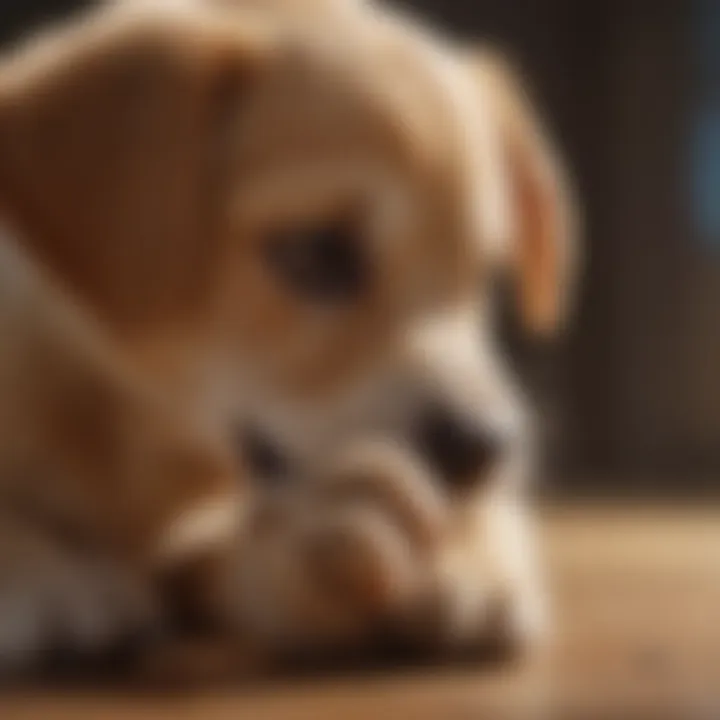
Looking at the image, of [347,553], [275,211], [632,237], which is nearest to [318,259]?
[275,211]

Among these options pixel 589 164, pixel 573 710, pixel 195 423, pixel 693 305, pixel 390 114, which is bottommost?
pixel 573 710

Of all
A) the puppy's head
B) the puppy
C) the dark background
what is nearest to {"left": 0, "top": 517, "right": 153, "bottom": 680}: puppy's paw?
the puppy

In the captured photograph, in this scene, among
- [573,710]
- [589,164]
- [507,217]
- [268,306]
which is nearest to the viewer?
[573,710]

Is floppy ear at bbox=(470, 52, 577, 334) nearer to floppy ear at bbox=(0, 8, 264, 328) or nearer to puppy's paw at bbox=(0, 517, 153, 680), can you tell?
floppy ear at bbox=(0, 8, 264, 328)

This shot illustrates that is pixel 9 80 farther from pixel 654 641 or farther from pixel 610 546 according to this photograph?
pixel 610 546

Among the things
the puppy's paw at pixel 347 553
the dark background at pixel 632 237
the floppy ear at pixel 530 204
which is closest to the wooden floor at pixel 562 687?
the puppy's paw at pixel 347 553

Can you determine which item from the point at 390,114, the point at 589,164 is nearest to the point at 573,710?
the point at 390,114
